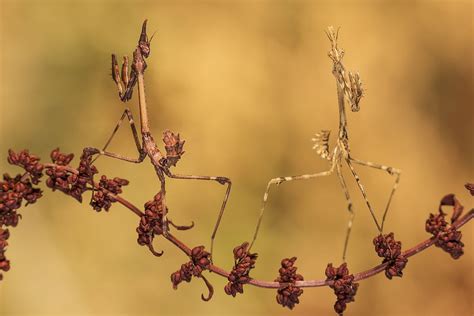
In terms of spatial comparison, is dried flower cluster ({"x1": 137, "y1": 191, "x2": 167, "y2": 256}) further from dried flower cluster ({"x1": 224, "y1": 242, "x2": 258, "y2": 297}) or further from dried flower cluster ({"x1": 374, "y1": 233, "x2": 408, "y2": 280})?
dried flower cluster ({"x1": 374, "y1": 233, "x2": 408, "y2": 280})

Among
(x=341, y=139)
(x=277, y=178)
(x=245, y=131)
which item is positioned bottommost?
(x=277, y=178)

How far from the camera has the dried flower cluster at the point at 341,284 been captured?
93 cm

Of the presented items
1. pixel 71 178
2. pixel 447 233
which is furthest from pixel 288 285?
pixel 71 178

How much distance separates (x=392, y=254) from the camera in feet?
3.04

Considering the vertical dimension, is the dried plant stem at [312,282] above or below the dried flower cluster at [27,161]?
below

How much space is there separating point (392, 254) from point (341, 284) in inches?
3.9

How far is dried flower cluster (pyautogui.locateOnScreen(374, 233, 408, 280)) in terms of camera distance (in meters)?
0.92

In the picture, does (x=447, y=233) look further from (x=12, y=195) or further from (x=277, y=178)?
(x=12, y=195)

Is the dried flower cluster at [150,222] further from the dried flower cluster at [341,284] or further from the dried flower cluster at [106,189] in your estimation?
the dried flower cluster at [341,284]

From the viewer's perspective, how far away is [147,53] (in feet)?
4.11

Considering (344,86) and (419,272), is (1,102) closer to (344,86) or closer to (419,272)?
(344,86)

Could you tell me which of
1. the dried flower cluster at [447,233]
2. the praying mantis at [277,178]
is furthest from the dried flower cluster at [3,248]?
the dried flower cluster at [447,233]

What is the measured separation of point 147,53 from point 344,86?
0.45 meters

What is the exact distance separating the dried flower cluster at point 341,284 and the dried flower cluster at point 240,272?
137 mm
